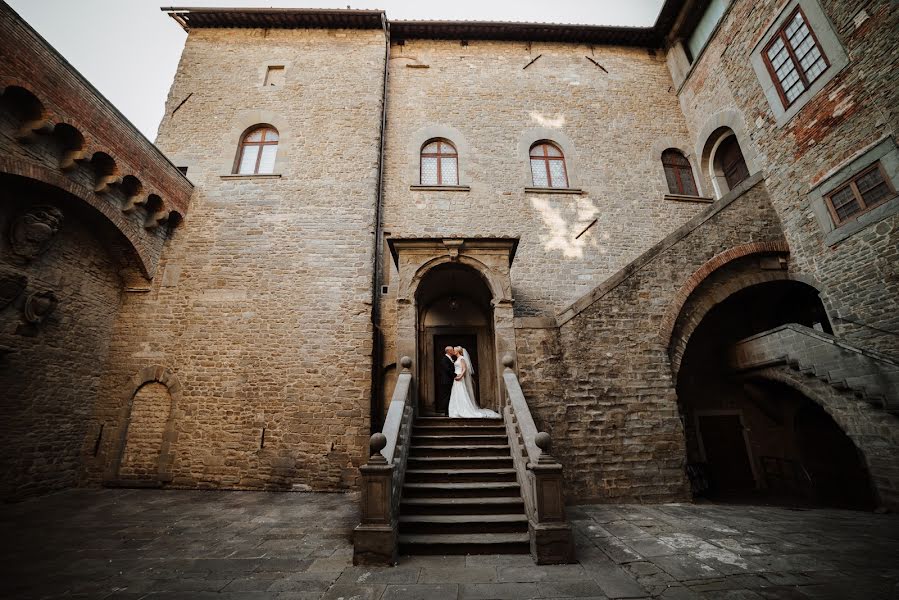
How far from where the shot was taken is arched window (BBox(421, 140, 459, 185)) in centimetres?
1031

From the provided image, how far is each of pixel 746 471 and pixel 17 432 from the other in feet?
52.6

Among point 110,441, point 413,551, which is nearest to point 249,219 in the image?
point 110,441

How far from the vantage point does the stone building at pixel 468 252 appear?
6.43 metres

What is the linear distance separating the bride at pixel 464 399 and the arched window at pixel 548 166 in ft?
20.5

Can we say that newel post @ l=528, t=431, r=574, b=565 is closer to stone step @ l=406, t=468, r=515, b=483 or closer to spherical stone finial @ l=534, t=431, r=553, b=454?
spherical stone finial @ l=534, t=431, r=553, b=454

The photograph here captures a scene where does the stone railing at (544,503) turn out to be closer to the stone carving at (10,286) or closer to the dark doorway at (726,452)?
the dark doorway at (726,452)

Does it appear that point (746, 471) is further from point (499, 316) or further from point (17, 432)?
point (17, 432)

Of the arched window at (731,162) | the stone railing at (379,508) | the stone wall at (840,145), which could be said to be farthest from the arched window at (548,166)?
the stone railing at (379,508)

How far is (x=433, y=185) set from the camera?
10.0 m

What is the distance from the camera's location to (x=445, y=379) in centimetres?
875

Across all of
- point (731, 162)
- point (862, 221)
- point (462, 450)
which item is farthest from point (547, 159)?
point (462, 450)

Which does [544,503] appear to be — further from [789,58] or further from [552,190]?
[789,58]

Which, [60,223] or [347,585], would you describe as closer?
[347,585]

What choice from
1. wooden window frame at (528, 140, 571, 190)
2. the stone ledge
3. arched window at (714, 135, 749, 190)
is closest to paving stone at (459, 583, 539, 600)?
the stone ledge
